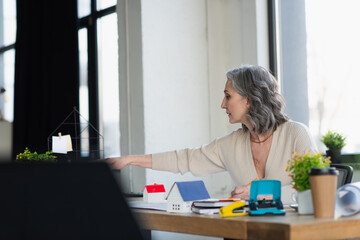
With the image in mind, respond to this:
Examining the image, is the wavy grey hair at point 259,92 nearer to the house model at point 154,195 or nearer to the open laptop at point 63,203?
the house model at point 154,195

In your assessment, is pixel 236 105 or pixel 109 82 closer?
pixel 236 105

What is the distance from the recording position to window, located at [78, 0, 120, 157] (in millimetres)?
4992

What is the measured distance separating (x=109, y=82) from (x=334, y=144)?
2.44 m

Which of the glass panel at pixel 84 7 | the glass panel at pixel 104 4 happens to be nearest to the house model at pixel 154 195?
the glass panel at pixel 104 4

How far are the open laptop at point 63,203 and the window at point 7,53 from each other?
21.1 ft

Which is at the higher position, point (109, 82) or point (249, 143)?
point (109, 82)

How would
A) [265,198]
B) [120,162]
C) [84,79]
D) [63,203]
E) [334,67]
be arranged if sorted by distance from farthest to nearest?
[84,79] → [334,67] → [120,162] → [265,198] → [63,203]

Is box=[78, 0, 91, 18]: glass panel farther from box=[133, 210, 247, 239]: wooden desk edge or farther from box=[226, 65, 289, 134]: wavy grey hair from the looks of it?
box=[133, 210, 247, 239]: wooden desk edge

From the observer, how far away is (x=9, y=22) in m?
6.91

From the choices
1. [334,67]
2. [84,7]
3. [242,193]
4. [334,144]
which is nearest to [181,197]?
[242,193]

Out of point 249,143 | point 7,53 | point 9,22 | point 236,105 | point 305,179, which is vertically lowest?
point 305,179

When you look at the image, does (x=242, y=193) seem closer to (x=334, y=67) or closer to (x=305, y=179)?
(x=305, y=179)

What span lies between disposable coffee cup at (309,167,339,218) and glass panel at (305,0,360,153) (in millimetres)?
2276

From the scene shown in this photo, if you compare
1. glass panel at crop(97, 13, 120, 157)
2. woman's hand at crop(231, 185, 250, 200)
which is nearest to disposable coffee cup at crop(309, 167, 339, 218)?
woman's hand at crop(231, 185, 250, 200)
